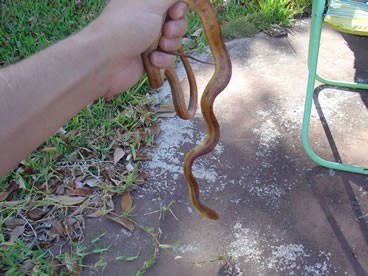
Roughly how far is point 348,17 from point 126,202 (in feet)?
4.99

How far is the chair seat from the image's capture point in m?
2.04

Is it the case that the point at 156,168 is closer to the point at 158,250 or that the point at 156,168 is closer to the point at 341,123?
the point at 158,250

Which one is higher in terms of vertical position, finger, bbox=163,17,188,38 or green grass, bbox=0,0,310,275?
finger, bbox=163,17,188,38

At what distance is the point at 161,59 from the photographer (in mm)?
1432

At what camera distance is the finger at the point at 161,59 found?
142 centimetres

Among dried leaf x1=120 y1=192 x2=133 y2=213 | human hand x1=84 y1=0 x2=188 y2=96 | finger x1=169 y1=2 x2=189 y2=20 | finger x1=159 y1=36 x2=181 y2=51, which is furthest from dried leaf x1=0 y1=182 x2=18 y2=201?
finger x1=169 y1=2 x2=189 y2=20

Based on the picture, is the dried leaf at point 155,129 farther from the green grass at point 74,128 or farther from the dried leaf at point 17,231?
the dried leaf at point 17,231

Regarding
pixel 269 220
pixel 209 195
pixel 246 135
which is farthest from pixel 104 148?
pixel 269 220

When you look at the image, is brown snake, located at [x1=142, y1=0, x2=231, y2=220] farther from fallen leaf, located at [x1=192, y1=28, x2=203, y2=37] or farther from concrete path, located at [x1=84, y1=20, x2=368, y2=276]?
fallen leaf, located at [x1=192, y1=28, x2=203, y2=37]

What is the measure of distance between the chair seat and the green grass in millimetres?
1140

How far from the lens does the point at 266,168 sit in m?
2.25

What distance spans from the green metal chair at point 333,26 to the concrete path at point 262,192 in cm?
6

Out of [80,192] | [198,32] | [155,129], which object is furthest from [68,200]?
[198,32]

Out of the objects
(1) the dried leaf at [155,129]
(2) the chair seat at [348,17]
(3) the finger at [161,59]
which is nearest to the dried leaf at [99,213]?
(1) the dried leaf at [155,129]
